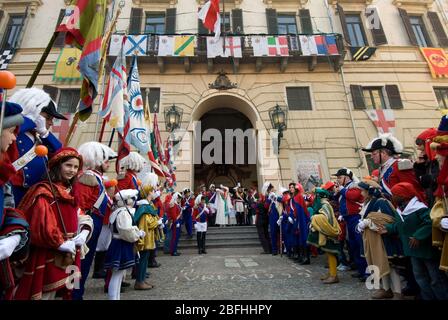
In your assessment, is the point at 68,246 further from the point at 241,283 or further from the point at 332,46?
the point at 332,46

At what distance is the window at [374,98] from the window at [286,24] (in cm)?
551

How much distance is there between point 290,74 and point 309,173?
18.7 feet

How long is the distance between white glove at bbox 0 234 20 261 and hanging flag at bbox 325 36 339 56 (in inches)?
601

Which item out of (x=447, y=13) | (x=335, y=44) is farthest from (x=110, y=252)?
(x=447, y=13)

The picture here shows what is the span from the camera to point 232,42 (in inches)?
536

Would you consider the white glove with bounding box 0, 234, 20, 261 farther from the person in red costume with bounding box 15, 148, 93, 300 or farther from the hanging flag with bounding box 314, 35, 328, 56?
the hanging flag with bounding box 314, 35, 328, 56

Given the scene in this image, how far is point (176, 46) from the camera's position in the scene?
1361cm

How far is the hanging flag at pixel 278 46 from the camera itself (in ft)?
44.6

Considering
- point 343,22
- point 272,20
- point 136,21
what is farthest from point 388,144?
point 136,21

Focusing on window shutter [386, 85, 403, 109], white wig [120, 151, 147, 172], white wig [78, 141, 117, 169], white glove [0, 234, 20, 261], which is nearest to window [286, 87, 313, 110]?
window shutter [386, 85, 403, 109]

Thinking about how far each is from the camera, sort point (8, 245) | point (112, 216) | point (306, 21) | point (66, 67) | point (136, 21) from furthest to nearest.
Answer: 1. point (306, 21)
2. point (136, 21)
3. point (66, 67)
4. point (112, 216)
5. point (8, 245)

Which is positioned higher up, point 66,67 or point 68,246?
point 66,67

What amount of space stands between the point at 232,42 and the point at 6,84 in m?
13.6
